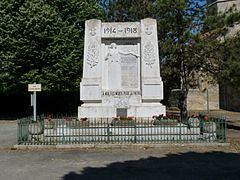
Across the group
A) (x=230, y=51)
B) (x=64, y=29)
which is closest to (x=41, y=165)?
(x=230, y=51)

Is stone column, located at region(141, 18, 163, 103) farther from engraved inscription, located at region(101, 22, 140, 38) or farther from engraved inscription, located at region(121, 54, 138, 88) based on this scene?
engraved inscription, located at region(121, 54, 138, 88)

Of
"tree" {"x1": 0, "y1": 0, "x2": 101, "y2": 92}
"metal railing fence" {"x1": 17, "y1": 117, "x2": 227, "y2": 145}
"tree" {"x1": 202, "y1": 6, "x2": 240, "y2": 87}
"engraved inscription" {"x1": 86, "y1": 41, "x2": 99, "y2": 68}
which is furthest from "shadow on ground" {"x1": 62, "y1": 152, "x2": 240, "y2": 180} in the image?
"tree" {"x1": 0, "y1": 0, "x2": 101, "y2": 92}

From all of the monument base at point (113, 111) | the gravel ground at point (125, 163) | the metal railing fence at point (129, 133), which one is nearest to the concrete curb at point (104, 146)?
the gravel ground at point (125, 163)

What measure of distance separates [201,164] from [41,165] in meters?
4.12

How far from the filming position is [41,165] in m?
9.26

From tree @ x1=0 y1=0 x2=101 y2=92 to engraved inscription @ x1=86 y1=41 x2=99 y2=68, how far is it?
31.8ft

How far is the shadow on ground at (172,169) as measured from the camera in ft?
25.7

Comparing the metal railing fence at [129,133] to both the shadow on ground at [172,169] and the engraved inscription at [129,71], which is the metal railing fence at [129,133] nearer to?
the shadow on ground at [172,169]

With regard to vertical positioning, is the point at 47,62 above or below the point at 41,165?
above

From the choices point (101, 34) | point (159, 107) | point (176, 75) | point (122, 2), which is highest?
point (122, 2)

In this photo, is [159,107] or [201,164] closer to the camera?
[201,164]

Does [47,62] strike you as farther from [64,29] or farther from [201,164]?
[201,164]

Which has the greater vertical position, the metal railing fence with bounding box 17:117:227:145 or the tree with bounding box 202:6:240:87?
the tree with bounding box 202:6:240:87

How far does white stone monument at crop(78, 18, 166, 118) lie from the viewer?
15.6 metres
